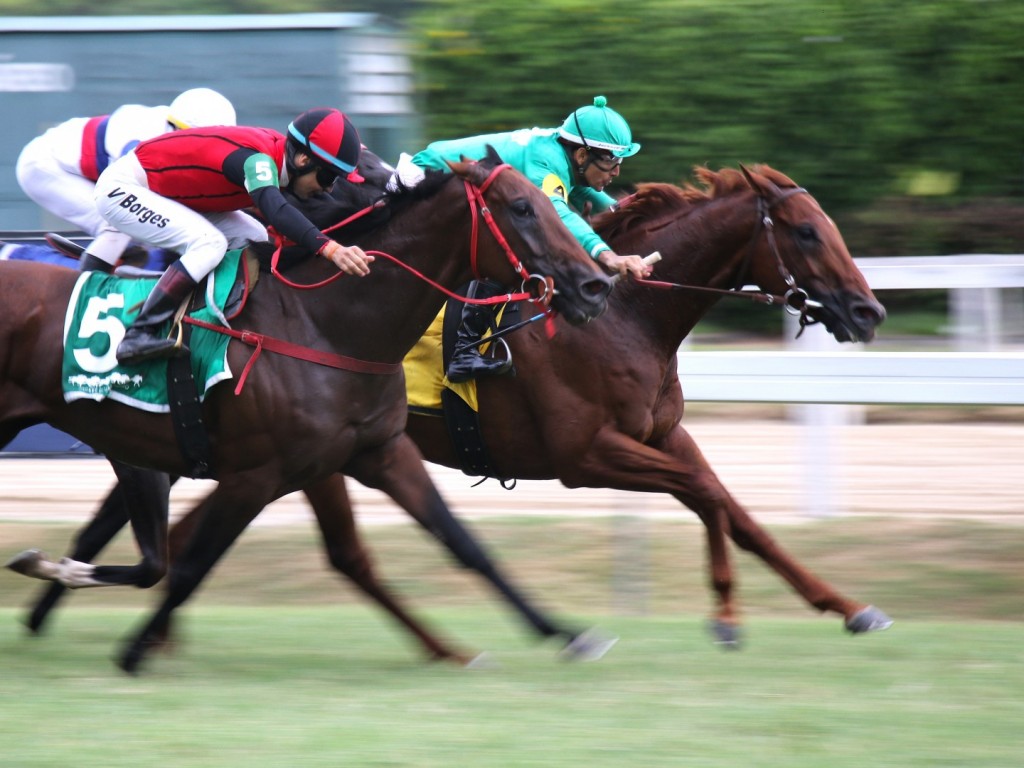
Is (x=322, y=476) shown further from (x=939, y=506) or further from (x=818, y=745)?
(x=939, y=506)

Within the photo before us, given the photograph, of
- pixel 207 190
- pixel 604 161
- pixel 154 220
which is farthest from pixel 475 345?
pixel 154 220

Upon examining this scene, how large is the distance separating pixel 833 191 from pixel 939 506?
17.9 ft

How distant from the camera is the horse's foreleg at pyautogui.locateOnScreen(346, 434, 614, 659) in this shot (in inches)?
220

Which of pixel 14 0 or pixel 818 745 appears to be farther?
pixel 14 0

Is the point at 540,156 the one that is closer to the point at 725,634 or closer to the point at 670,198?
the point at 670,198

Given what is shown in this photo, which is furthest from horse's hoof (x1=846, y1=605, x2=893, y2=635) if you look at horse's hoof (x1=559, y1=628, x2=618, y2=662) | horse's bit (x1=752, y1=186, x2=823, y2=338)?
horse's bit (x1=752, y1=186, x2=823, y2=338)

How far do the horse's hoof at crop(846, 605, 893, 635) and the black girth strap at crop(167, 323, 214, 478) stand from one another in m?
2.63

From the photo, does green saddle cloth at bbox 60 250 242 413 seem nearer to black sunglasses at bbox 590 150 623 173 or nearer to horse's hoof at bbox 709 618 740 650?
black sunglasses at bbox 590 150 623 173

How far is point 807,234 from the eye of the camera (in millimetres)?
6160

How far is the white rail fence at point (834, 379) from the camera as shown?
291 inches

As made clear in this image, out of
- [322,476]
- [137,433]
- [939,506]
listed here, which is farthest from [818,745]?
[939,506]

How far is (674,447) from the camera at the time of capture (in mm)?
6402

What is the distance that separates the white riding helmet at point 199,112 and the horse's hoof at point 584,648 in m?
2.44

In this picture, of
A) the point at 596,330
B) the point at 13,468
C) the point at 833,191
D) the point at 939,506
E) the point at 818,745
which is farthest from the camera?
the point at 833,191
